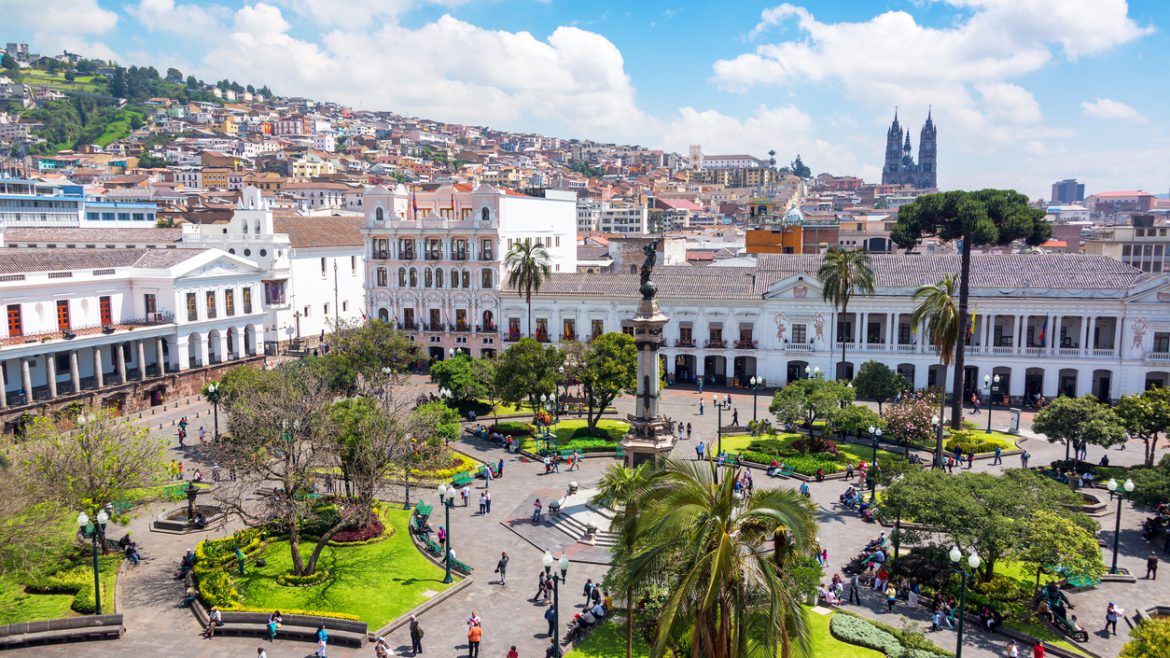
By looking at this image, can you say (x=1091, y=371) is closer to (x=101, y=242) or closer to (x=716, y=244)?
(x=716, y=244)

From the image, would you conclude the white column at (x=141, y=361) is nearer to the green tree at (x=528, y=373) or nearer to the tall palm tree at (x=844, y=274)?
the green tree at (x=528, y=373)

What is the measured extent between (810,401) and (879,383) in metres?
7.64

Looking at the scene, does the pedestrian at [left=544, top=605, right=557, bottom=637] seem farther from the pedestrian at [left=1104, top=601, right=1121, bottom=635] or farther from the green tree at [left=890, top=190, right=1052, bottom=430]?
the green tree at [left=890, top=190, right=1052, bottom=430]

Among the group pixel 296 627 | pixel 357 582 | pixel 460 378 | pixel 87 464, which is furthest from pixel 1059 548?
pixel 460 378

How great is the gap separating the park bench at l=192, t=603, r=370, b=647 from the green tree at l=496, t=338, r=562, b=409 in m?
20.8

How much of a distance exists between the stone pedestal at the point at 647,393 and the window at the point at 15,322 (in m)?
36.5

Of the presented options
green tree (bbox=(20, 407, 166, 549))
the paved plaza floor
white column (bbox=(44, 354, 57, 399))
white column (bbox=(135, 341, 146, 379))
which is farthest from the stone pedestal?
white column (bbox=(135, 341, 146, 379))

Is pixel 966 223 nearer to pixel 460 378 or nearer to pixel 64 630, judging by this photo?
pixel 460 378

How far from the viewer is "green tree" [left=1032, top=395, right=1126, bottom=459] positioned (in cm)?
3566

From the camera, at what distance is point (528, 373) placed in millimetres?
43688

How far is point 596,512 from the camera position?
3259 cm

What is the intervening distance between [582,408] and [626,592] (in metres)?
34.3

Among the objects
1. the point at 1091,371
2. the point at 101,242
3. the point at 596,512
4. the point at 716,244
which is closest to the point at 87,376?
the point at 101,242

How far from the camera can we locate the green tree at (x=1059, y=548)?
2381 cm
